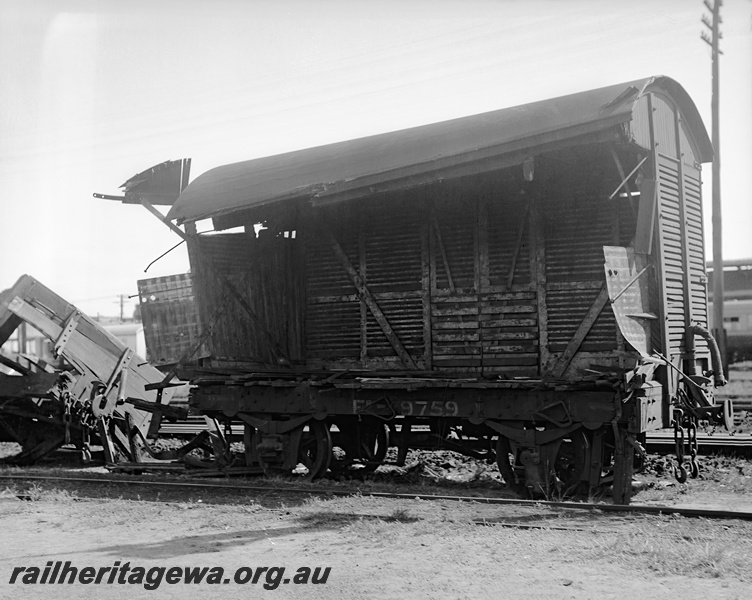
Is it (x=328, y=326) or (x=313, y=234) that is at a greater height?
(x=313, y=234)

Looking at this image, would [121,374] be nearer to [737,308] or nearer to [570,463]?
[570,463]

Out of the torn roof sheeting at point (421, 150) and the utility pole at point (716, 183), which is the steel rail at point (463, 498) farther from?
the utility pole at point (716, 183)

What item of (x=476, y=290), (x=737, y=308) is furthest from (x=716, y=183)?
(x=476, y=290)

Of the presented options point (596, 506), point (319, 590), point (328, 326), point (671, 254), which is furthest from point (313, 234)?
point (319, 590)

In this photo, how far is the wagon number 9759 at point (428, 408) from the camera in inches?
414

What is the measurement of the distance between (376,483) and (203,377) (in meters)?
2.97

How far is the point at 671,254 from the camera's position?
10500 mm

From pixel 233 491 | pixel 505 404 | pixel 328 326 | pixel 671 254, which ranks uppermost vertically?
pixel 671 254

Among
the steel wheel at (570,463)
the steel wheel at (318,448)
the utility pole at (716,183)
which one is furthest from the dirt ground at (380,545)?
the utility pole at (716,183)

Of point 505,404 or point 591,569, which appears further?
point 505,404

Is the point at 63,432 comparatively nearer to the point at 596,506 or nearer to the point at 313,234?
the point at 313,234

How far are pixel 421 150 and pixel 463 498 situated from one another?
4.40 m

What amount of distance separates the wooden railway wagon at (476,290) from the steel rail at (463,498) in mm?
696

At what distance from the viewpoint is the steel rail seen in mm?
8453
